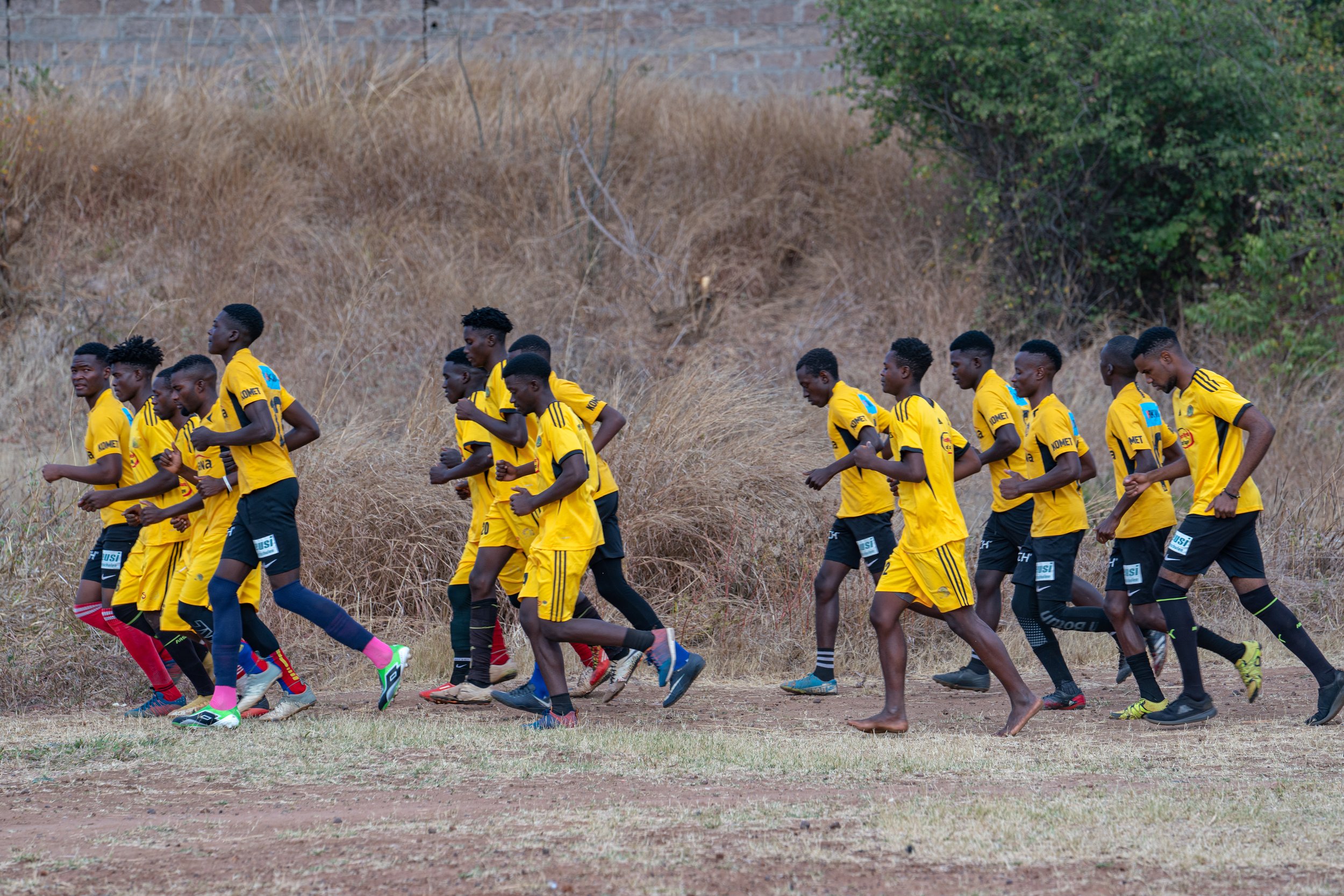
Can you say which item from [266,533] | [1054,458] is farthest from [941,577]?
[266,533]

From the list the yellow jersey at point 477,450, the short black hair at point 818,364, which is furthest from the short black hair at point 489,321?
the short black hair at point 818,364

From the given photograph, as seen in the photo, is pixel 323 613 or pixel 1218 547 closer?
pixel 1218 547

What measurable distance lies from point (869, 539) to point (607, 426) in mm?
1692

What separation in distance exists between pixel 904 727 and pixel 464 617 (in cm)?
264

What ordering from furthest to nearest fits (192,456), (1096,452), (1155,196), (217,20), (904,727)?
(217,20)
(1155,196)
(1096,452)
(192,456)
(904,727)

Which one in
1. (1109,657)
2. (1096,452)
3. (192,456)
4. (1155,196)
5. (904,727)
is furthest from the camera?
(1155,196)

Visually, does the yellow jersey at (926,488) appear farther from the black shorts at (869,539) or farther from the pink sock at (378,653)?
the pink sock at (378,653)

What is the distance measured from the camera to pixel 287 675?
24.2ft

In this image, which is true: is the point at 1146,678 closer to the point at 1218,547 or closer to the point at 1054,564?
the point at 1054,564

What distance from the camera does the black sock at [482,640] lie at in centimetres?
754

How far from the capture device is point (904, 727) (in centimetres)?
663

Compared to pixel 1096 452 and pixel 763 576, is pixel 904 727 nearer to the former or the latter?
pixel 763 576

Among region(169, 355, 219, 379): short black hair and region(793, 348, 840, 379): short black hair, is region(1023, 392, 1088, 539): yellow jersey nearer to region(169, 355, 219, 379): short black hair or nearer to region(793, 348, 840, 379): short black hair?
region(793, 348, 840, 379): short black hair

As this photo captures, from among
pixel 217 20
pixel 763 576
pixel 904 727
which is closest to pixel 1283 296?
pixel 763 576
